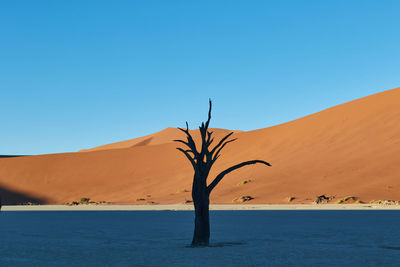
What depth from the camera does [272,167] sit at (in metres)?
81.2

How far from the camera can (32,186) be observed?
10556 cm

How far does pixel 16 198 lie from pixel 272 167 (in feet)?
135

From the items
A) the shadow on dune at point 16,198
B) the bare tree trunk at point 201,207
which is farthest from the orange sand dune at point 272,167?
the bare tree trunk at point 201,207

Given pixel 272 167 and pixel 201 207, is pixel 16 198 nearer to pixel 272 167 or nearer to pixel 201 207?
pixel 272 167
